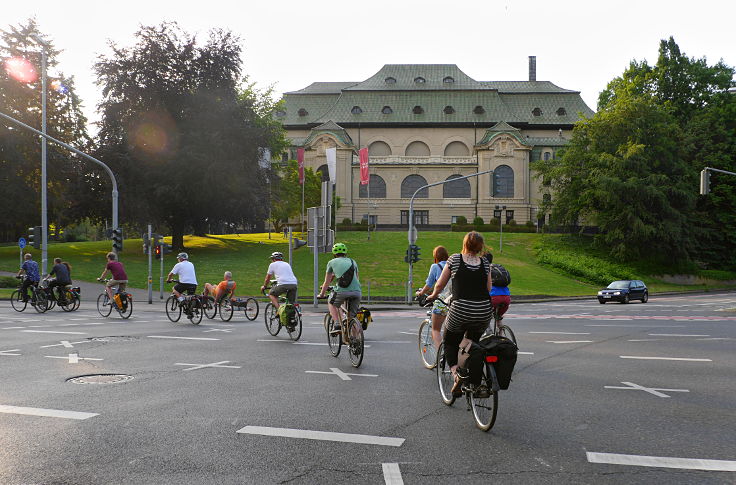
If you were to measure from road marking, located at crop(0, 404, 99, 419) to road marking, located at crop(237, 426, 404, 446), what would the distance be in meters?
1.72

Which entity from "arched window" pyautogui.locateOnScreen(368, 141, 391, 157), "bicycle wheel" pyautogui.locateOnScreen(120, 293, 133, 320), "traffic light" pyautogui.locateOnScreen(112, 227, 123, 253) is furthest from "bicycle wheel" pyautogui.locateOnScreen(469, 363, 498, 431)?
"arched window" pyautogui.locateOnScreen(368, 141, 391, 157)

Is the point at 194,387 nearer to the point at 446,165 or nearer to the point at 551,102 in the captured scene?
the point at 446,165

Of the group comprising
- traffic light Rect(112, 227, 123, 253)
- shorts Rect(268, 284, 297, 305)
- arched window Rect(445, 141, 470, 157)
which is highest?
arched window Rect(445, 141, 470, 157)

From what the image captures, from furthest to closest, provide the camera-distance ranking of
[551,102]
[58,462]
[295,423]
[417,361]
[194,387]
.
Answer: [551,102] < [417,361] < [194,387] < [295,423] < [58,462]

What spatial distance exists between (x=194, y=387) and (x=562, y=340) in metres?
8.45

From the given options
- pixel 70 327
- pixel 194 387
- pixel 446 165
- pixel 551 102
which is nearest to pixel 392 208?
pixel 446 165

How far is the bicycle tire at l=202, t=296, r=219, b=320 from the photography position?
17419 mm

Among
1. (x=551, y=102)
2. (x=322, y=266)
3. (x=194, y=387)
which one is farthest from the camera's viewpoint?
(x=551, y=102)

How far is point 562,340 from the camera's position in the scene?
1341cm

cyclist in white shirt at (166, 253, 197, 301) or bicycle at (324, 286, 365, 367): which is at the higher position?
cyclist in white shirt at (166, 253, 197, 301)

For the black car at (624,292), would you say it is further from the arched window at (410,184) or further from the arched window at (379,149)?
the arched window at (379,149)

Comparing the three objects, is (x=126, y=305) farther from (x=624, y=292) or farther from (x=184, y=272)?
(x=624, y=292)

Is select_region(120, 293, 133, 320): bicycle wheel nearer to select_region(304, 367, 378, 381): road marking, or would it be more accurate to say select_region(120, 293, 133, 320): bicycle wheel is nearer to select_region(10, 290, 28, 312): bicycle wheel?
select_region(10, 290, 28, 312): bicycle wheel

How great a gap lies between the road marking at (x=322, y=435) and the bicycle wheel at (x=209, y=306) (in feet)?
39.8
